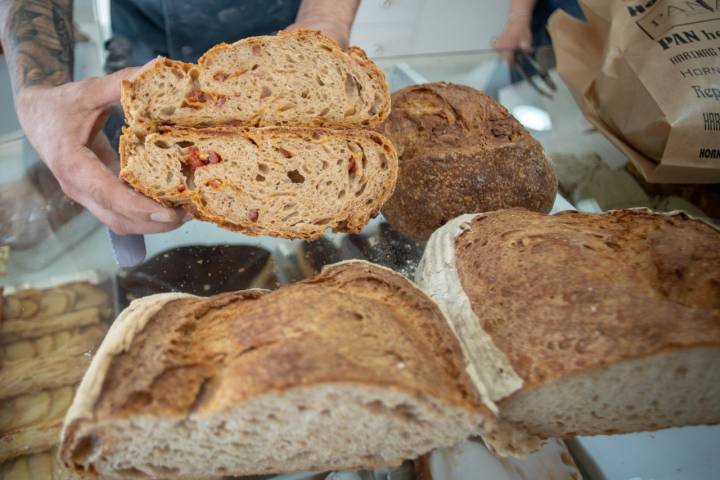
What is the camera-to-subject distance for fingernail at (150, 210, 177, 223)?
1.78m

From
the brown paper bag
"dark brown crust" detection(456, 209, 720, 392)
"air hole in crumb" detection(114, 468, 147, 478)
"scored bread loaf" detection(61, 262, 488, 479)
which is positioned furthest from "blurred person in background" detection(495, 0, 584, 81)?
"air hole in crumb" detection(114, 468, 147, 478)

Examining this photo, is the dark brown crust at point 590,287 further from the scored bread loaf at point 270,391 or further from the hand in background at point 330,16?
the hand in background at point 330,16

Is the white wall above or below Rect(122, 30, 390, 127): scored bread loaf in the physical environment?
below

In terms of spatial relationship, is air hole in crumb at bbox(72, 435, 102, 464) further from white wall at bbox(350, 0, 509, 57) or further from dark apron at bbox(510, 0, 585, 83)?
white wall at bbox(350, 0, 509, 57)

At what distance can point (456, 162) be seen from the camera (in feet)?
6.68

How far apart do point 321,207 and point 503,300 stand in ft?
2.30

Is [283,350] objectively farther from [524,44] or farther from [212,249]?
[524,44]

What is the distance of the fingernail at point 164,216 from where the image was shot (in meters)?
1.78

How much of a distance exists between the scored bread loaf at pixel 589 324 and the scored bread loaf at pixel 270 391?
0.52ft

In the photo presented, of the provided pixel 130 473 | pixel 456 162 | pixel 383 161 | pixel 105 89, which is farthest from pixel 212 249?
pixel 130 473

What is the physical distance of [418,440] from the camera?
122 centimetres

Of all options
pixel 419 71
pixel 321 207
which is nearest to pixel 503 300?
pixel 321 207

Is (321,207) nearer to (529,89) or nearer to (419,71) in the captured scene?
(419,71)

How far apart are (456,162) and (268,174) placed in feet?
2.31
